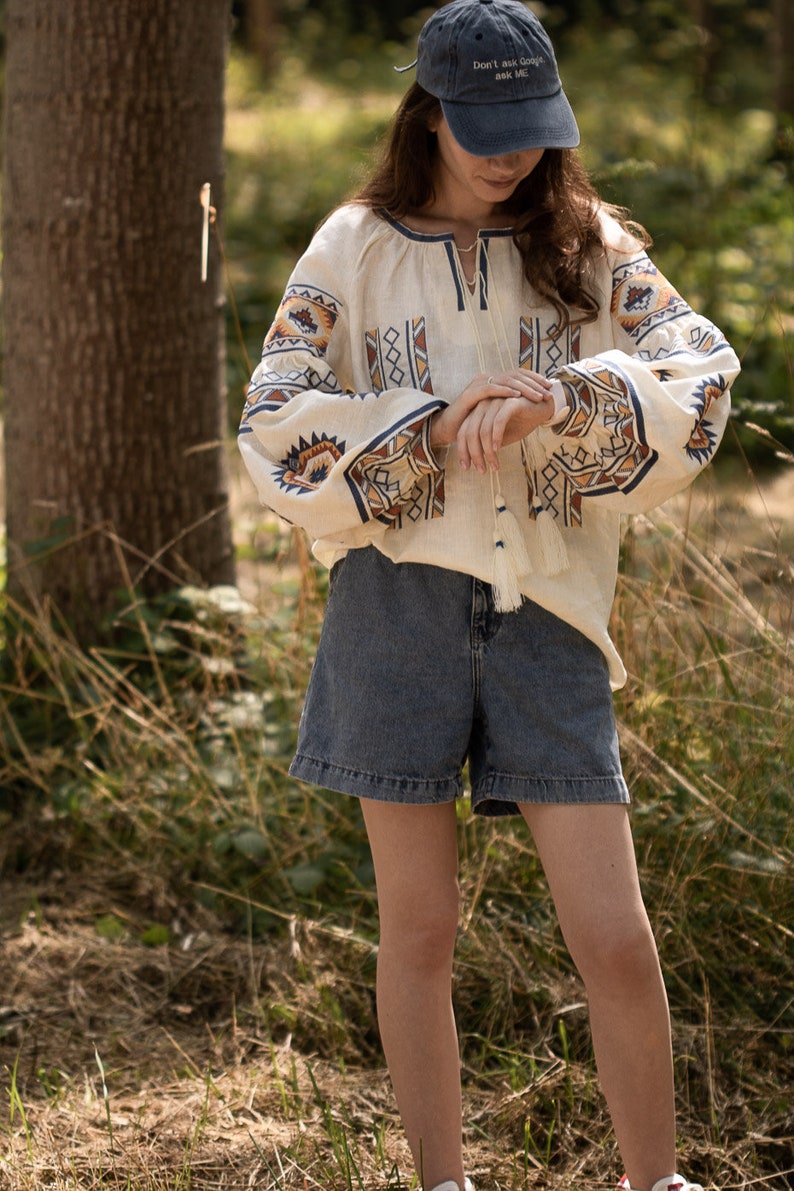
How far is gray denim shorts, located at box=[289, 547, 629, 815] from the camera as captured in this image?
208 cm

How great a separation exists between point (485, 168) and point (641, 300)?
0.32 meters

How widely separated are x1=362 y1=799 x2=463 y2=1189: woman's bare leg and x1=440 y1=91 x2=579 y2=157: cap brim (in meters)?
1.01

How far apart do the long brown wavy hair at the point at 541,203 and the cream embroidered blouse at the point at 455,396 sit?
32 mm

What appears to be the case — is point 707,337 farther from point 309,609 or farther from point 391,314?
point 309,609

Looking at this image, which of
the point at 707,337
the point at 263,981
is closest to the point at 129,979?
the point at 263,981

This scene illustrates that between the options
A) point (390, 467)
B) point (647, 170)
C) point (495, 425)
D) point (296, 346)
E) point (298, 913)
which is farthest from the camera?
point (647, 170)

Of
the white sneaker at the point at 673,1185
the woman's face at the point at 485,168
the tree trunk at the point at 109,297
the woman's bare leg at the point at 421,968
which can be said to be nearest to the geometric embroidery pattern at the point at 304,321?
the woman's face at the point at 485,168

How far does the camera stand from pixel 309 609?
3.68 metres

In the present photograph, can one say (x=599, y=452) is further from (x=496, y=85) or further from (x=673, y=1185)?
(x=673, y=1185)

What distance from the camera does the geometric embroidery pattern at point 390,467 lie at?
196 centimetres

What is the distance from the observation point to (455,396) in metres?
2.09

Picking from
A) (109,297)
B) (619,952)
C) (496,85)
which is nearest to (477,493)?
(496,85)

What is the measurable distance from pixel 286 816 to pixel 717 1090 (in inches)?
49.0

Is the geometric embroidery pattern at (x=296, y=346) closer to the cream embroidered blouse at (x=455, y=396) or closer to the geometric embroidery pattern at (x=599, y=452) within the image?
the cream embroidered blouse at (x=455, y=396)
